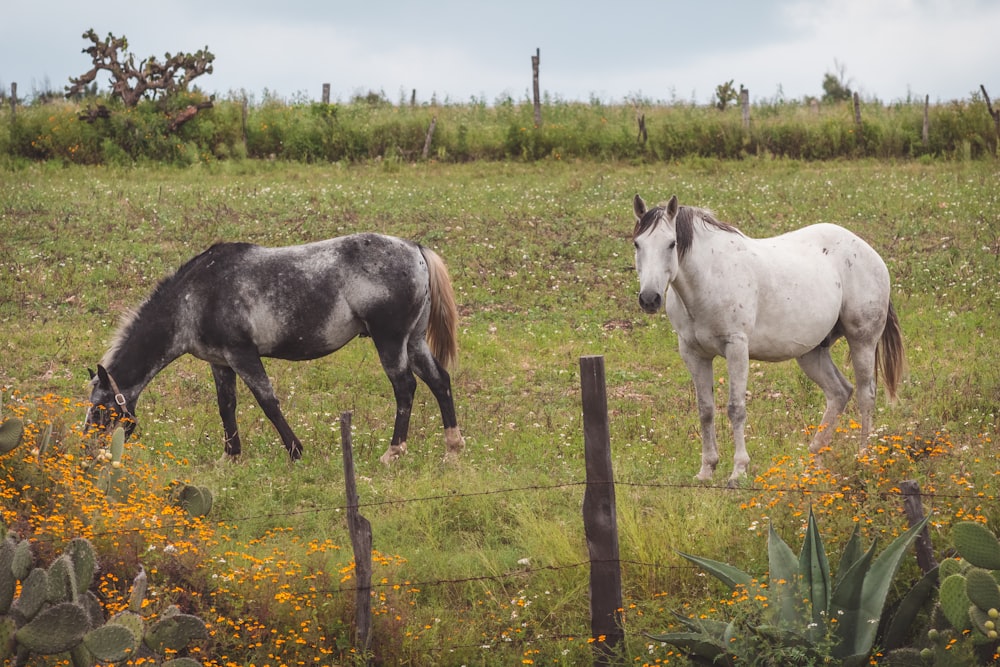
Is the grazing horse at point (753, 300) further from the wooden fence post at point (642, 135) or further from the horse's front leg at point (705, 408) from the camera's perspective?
the wooden fence post at point (642, 135)

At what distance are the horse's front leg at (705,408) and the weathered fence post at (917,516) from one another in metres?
3.09

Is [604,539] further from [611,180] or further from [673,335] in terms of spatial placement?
[611,180]

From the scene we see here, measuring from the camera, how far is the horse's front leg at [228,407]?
10539 millimetres

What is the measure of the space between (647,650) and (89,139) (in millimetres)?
23105

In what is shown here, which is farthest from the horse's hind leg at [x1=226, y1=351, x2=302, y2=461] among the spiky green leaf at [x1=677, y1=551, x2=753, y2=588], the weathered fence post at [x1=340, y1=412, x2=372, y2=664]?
the spiky green leaf at [x1=677, y1=551, x2=753, y2=588]

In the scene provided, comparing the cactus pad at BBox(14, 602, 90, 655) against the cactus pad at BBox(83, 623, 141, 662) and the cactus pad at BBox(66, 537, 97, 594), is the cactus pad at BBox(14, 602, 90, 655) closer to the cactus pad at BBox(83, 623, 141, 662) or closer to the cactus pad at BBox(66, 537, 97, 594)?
the cactus pad at BBox(83, 623, 141, 662)

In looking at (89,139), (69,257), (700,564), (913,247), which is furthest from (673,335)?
(89,139)

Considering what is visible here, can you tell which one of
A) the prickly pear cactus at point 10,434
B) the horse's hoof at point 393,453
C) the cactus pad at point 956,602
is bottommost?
the horse's hoof at point 393,453

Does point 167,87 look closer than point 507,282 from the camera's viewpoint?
No

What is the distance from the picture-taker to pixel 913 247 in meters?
18.6

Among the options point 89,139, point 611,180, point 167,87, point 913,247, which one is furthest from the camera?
point 167,87

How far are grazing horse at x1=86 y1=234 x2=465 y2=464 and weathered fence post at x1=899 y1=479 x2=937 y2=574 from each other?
17.0 feet

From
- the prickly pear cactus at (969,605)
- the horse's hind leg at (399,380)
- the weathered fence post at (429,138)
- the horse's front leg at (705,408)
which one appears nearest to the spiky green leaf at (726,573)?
the prickly pear cactus at (969,605)

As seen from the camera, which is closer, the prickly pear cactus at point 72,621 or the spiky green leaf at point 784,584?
the prickly pear cactus at point 72,621
